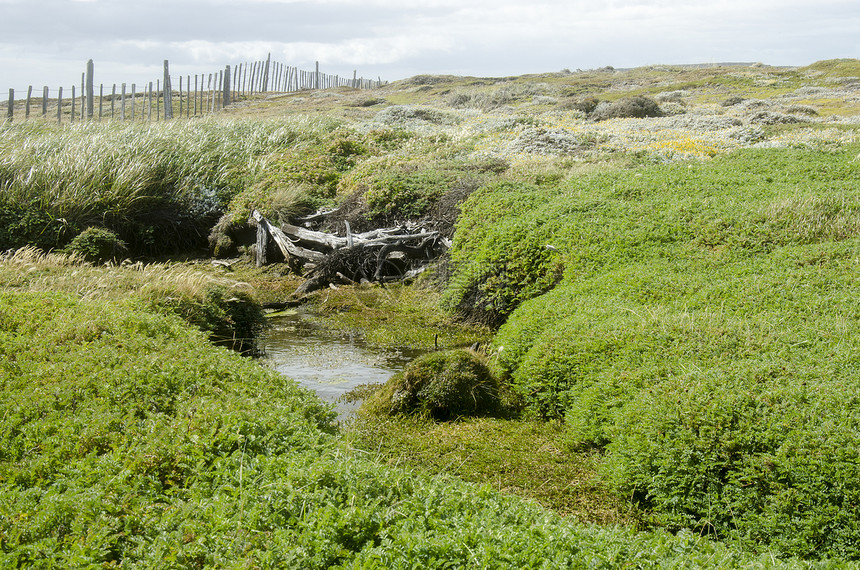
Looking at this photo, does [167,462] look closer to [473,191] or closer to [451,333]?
[451,333]

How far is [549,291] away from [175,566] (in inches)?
254

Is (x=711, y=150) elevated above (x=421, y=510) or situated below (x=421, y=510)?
above

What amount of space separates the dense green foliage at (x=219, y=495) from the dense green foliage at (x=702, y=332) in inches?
29.7

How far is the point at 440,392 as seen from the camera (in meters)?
7.15

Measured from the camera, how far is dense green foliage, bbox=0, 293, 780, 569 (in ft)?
10.6

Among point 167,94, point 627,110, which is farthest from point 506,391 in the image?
point 167,94

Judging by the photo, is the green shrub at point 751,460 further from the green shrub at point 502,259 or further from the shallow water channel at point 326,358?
the green shrub at point 502,259

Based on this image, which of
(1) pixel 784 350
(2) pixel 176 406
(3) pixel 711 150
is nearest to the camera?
(2) pixel 176 406

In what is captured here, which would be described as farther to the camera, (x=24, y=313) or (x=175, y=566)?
(x=24, y=313)

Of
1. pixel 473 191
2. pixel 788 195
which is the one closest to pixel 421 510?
pixel 788 195

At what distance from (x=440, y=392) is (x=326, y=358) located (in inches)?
106

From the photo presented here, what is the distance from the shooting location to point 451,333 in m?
10.2

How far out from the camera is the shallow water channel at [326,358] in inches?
328

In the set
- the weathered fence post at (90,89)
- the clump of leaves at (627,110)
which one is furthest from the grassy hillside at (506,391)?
the weathered fence post at (90,89)
